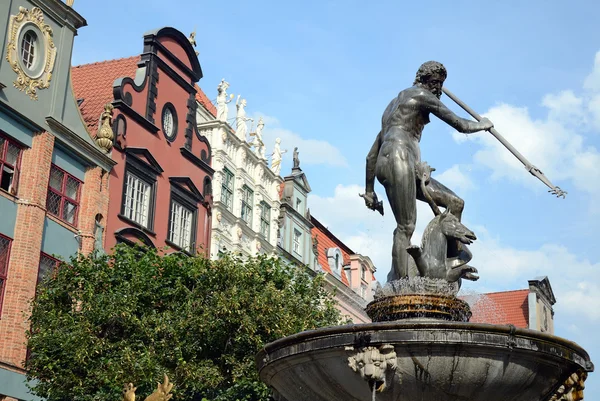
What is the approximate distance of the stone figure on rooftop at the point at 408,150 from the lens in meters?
10.5

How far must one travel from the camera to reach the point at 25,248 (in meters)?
23.9

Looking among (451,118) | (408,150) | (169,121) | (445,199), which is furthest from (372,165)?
(169,121)

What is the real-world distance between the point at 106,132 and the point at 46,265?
17.4ft

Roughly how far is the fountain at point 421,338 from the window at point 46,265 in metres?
15.3

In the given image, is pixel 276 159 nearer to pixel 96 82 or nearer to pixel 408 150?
pixel 96 82

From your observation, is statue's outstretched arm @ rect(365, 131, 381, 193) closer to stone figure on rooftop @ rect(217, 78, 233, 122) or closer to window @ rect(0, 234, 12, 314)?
window @ rect(0, 234, 12, 314)

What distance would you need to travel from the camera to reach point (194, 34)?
3538 centimetres

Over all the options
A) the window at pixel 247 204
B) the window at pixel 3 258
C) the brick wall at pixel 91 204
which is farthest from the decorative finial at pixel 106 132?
the window at pixel 247 204

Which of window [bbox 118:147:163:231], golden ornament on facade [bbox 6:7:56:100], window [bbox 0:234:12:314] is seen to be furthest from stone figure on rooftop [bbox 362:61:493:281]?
window [bbox 118:147:163:231]

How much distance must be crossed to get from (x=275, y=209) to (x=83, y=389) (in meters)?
19.7

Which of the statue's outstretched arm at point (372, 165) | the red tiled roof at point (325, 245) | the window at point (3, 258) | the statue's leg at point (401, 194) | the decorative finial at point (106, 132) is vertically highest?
the red tiled roof at point (325, 245)

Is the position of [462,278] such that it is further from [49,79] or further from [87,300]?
[49,79]

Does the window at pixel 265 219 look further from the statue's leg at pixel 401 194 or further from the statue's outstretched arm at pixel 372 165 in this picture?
the statue's leg at pixel 401 194

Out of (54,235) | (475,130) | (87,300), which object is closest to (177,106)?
(54,235)
